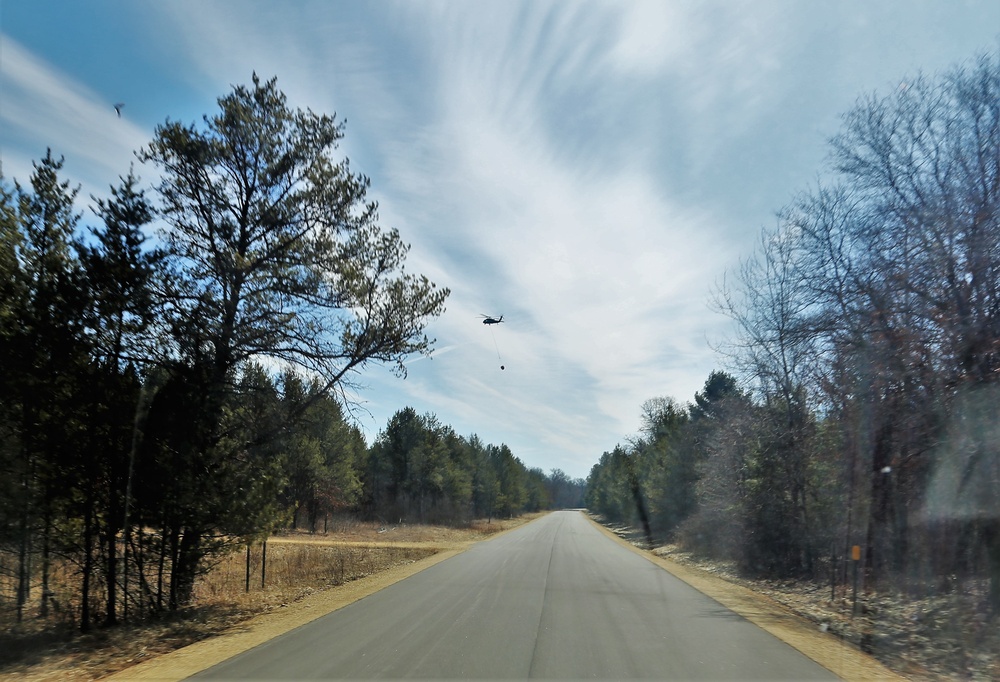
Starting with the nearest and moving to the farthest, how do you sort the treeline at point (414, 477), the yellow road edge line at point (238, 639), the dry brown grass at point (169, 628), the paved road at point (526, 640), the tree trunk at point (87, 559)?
the paved road at point (526, 640) < the yellow road edge line at point (238, 639) < the dry brown grass at point (169, 628) < the tree trunk at point (87, 559) < the treeline at point (414, 477)

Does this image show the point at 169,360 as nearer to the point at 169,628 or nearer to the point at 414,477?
the point at 169,628

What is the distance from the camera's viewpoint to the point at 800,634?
10141 millimetres

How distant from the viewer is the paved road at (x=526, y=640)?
7234mm

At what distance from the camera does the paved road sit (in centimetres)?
723

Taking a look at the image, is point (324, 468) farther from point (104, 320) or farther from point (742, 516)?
point (104, 320)

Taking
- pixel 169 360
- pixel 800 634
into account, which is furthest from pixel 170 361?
pixel 800 634

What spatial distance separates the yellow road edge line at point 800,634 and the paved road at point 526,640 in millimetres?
283

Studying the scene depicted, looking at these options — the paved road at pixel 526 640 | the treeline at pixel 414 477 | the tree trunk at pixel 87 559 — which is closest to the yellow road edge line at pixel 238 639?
the paved road at pixel 526 640

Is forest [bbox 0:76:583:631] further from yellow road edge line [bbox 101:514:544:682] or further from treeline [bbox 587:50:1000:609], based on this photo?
treeline [bbox 587:50:1000:609]

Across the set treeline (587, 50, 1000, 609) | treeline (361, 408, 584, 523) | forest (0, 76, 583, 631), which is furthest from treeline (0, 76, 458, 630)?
treeline (361, 408, 584, 523)

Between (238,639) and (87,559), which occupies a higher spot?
(87,559)

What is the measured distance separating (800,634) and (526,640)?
4.68m

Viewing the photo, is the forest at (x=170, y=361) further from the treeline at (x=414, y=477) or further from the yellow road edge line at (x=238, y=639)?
the treeline at (x=414, y=477)

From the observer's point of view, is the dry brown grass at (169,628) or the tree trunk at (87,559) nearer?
the dry brown grass at (169,628)
